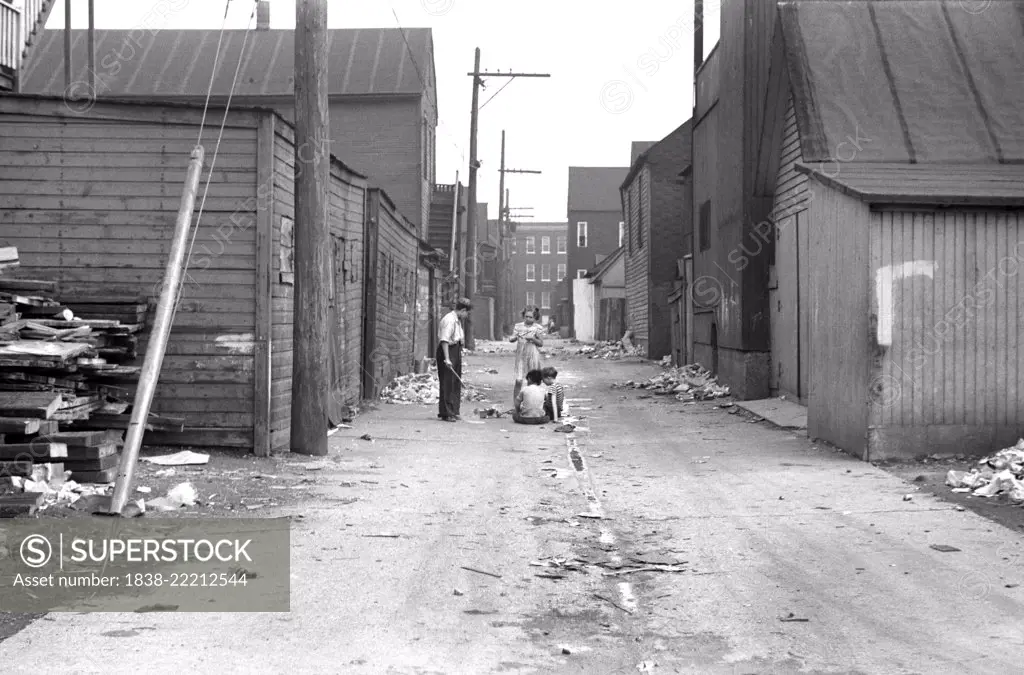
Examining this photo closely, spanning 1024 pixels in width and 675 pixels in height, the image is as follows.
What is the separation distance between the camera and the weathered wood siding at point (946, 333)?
450 inches

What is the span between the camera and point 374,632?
5316 millimetres

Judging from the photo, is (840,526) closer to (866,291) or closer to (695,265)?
(866,291)

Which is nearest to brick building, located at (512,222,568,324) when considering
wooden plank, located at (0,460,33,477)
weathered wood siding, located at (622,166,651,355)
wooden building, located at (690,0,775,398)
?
weathered wood siding, located at (622,166,651,355)

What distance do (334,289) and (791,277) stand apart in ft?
24.1

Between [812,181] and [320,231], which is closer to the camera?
[320,231]

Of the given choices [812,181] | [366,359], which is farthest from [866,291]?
[366,359]

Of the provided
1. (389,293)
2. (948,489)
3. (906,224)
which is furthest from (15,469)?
(389,293)

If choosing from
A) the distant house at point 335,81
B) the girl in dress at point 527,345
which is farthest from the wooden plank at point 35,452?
the distant house at point 335,81

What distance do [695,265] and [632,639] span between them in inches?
832

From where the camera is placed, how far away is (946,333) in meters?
11.5

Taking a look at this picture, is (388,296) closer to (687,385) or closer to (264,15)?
(687,385)

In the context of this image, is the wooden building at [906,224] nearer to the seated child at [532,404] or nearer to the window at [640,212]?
the seated child at [532,404]

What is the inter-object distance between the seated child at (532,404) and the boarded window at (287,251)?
493cm

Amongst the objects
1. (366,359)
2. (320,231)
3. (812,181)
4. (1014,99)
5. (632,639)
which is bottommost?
(632,639)
